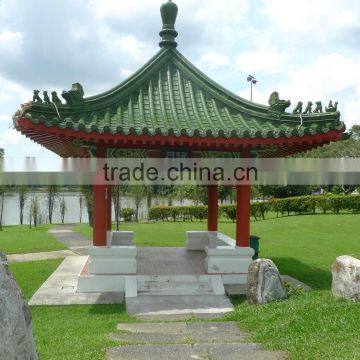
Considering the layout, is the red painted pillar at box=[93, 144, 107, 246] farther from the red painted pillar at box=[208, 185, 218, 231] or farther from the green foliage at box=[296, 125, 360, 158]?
the green foliage at box=[296, 125, 360, 158]

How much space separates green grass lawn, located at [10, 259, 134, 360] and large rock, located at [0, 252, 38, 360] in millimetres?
1989

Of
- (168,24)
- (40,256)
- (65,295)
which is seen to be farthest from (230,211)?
(65,295)

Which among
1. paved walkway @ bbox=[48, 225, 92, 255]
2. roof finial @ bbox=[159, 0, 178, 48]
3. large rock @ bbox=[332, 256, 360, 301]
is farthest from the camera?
paved walkway @ bbox=[48, 225, 92, 255]

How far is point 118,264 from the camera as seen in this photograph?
391 inches

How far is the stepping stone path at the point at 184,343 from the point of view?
209 inches

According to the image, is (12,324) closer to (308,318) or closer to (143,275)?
(308,318)

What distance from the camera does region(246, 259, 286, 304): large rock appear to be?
8.35 meters

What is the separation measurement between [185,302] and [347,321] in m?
3.70

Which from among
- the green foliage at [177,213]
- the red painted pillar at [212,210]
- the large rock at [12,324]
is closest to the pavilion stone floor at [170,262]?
the red painted pillar at [212,210]

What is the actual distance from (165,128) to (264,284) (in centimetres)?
362

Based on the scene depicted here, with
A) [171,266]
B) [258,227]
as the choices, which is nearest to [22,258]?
[171,266]

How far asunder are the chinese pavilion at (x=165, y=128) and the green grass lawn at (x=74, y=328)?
1157 mm

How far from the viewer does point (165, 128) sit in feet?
31.0

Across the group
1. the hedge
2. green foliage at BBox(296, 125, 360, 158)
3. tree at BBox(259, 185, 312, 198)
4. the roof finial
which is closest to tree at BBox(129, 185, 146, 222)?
the hedge
